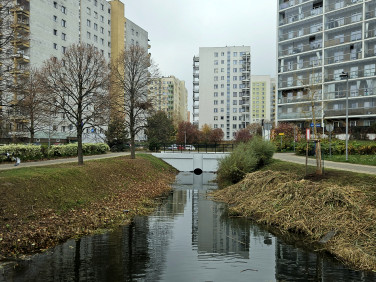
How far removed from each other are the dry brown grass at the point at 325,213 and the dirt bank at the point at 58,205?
208 inches

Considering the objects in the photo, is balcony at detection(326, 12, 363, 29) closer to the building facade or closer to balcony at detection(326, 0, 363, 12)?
balcony at detection(326, 0, 363, 12)

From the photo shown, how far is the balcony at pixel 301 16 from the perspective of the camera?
164 feet

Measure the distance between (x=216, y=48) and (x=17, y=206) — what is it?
100827 millimetres

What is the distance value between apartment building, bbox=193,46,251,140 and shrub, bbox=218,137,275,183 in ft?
253

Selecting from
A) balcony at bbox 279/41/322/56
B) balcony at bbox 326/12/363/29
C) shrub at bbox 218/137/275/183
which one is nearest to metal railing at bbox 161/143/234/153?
shrub at bbox 218/137/275/183

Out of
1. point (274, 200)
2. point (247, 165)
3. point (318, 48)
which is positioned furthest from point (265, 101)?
point (274, 200)

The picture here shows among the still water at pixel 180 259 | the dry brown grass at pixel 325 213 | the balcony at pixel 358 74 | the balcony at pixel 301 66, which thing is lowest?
the still water at pixel 180 259

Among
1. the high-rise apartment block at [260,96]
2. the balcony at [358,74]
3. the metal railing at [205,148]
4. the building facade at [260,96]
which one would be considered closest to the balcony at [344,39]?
the balcony at [358,74]

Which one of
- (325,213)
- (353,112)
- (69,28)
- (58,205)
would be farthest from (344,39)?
(58,205)

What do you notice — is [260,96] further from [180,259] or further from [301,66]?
[180,259]

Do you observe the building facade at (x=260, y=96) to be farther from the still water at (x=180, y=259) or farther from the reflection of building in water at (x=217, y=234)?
the still water at (x=180, y=259)

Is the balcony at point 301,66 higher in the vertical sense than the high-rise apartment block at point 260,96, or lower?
lower

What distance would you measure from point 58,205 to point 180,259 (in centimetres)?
564

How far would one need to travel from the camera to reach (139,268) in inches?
306
